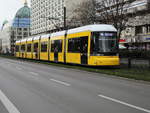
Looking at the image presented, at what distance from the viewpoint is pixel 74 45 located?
80.6 feet

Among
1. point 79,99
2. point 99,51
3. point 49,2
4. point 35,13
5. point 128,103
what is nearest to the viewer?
point 128,103

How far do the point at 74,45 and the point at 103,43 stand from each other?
4261mm

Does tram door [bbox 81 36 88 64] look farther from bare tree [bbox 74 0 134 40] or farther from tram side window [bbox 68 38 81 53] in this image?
bare tree [bbox 74 0 134 40]

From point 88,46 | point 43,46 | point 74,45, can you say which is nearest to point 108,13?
point 74,45

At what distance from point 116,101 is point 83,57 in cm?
1472

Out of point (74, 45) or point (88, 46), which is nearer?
point (88, 46)

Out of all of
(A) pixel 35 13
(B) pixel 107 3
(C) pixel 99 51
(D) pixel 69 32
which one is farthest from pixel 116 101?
(A) pixel 35 13

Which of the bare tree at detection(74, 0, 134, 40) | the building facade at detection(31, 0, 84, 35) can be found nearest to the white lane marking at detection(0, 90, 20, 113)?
the bare tree at detection(74, 0, 134, 40)

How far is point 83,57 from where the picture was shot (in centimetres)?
2252

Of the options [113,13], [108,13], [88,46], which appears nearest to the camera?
[88,46]

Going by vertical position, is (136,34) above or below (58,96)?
above

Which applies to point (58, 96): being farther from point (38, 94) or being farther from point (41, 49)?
point (41, 49)

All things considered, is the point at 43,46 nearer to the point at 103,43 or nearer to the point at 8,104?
the point at 103,43

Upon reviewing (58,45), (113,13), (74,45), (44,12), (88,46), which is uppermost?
(44,12)
